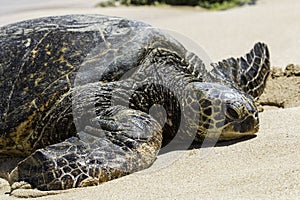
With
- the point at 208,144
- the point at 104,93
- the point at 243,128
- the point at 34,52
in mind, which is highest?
the point at 34,52

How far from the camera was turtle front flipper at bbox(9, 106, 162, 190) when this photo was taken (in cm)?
272

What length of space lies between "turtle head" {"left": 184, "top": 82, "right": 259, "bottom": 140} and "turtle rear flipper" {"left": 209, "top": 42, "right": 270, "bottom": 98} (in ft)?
2.50

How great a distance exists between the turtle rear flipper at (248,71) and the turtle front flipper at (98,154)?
1.21 metres

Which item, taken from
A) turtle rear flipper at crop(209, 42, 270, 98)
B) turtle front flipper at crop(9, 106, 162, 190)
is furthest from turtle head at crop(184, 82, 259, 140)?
turtle rear flipper at crop(209, 42, 270, 98)

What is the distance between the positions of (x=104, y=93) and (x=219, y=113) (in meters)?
0.71

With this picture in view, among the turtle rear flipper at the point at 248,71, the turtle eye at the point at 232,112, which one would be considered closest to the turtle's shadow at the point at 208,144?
the turtle eye at the point at 232,112

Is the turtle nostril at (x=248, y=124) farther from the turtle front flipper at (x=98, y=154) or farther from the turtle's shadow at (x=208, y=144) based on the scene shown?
the turtle front flipper at (x=98, y=154)

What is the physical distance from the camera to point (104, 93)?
3.32 metres

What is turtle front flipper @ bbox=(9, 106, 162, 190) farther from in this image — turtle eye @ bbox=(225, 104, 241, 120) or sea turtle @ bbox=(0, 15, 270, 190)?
turtle eye @ bbox=(225, 104, 241, 120)

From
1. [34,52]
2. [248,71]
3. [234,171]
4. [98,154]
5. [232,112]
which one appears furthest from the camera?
[248,71]

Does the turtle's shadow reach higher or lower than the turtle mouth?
lower

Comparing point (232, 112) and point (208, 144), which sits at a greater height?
point (232, 112)

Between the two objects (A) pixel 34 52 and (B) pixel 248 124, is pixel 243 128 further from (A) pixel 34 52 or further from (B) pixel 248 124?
(A) pixel 34 52

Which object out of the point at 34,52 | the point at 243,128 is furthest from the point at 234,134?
the point at 34,52
